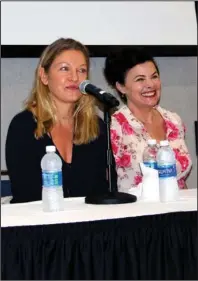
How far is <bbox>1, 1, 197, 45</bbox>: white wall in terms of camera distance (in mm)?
2355

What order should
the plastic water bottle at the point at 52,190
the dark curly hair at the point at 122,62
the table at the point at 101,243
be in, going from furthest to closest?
1. the dark curly hair at the point at 122,62
2. the plastic water bottle at the point at 52,190
3. the table at the point at 101,243

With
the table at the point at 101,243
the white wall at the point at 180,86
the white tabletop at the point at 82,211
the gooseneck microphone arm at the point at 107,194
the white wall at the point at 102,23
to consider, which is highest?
the white wall at the point at 102,23

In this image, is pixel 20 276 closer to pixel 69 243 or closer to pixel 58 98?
pixel 69 243

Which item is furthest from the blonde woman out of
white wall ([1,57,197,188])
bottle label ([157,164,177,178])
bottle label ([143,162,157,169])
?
white wall ([1,57,197,188])

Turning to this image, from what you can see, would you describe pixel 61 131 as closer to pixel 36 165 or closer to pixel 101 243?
pixel 36 165

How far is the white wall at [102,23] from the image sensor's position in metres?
2.36

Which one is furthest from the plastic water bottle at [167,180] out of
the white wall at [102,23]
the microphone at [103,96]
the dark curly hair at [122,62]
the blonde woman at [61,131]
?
the white wall at [102,23]

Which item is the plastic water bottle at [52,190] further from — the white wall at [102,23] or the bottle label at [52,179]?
the white wall at [102,23]

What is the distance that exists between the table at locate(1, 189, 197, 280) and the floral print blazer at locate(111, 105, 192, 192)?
629mm

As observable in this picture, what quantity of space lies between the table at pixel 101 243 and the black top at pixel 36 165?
32 centimetres

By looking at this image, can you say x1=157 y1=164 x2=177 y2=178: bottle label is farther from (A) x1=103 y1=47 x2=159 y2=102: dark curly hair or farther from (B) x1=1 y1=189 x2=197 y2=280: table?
(A) x1=103 y1=47 x2=159 y2=102: dark curly hair

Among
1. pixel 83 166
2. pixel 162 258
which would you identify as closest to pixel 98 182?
pixel 83 166

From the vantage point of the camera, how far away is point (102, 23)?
2463mm

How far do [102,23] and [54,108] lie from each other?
2.45 feet
